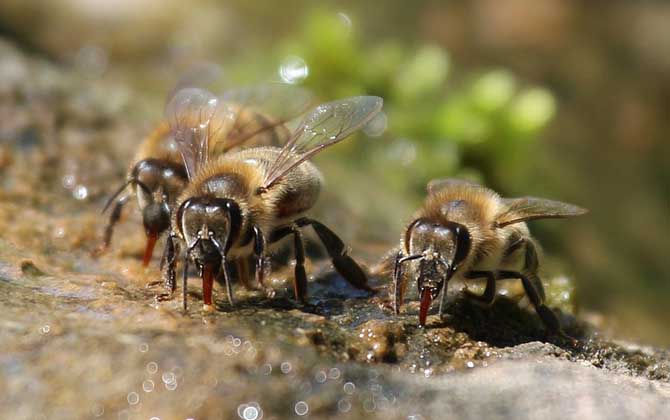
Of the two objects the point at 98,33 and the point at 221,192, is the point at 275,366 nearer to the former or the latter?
the point at 221,192

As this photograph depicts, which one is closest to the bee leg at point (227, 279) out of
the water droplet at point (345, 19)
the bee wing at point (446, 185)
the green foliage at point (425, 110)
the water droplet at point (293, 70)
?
the bee wing at point (446, 185)

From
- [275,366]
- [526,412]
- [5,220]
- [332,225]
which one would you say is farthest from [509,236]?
[5,220]

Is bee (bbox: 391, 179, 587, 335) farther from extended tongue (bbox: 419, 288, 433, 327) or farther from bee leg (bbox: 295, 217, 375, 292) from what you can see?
bee leg (bbox: 295, 217, 375, 292)

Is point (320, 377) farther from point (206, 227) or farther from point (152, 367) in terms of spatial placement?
point (206, 227)

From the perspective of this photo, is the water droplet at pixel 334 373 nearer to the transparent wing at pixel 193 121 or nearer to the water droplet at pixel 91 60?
the transparent wing at pixel 193 121

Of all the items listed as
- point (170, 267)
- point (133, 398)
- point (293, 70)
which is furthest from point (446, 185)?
point (293, 70)

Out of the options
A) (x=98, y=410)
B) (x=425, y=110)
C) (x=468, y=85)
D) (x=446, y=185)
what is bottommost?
(x=98, y=410)
